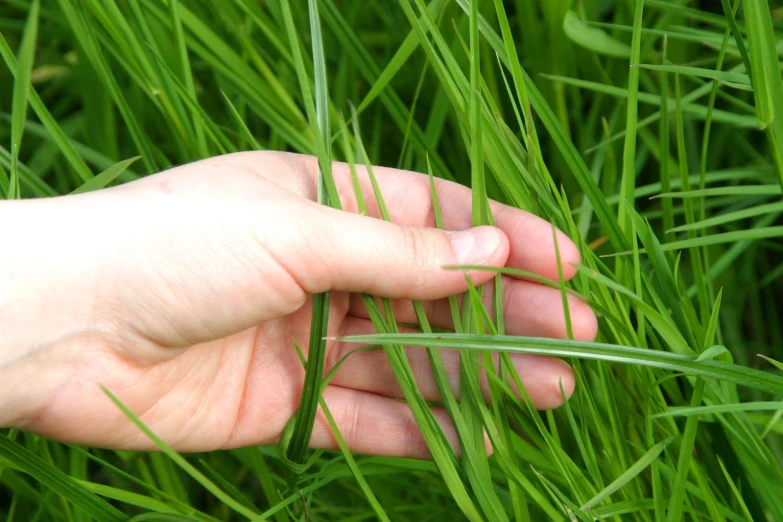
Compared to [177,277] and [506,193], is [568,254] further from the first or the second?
[177,277]

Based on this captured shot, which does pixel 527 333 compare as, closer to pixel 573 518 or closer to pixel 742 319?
pixel 573 518

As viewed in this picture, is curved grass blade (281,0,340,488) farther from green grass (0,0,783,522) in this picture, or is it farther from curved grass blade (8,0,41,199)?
curved grass blade (8,0,41,199)

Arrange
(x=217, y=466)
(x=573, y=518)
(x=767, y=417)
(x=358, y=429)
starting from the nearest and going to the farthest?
(x=573, y=518) → (x=767, y=417) → (x=358, y=429) → (x=217, y=466)

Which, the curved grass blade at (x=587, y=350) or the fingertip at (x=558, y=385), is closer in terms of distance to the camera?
the curved grass blade at (x=587, y=350)

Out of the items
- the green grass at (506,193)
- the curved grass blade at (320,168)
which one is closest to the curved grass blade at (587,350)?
the green grass at (506,193)

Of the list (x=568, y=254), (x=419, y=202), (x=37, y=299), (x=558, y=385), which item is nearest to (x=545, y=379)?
(x=558, y=385)

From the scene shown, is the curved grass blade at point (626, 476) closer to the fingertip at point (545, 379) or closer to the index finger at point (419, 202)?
the fingertip at point (545, 379)

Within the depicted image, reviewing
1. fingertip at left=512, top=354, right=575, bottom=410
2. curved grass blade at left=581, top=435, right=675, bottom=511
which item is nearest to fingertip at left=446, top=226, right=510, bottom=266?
fingertip at left=512, top=354, right=575, bottom=410

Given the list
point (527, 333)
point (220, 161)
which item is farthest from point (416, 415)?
point (220, 161)
